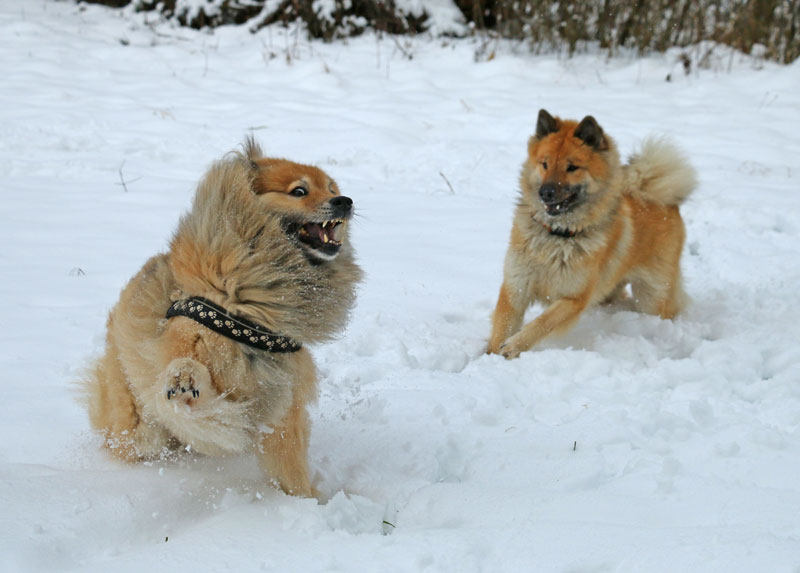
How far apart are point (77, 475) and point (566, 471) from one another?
1.83 meters

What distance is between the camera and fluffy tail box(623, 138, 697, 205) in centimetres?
466

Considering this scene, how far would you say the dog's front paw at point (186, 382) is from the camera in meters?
2.07

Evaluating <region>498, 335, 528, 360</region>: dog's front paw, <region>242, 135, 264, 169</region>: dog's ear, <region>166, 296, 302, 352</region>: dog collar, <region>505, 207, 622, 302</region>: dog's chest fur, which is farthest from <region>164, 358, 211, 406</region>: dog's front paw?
<region>505, 207, 622, 302</region>: dog's chest fur

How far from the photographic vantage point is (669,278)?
470 cm

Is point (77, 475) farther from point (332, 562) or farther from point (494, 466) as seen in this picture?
point (494, 466)

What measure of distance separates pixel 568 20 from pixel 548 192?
7094 millimetres

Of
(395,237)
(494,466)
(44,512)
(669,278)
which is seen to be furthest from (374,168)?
(44,512)

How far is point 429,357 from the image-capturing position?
12.5 ft

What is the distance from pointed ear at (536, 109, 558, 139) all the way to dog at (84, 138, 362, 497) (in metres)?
2.19

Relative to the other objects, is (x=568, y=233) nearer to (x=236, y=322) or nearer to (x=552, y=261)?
(x=552, y=261)

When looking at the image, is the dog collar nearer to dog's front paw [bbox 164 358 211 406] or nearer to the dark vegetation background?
dog's front paw [bbox 164 358 211 406]

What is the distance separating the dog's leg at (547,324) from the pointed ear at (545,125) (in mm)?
1111

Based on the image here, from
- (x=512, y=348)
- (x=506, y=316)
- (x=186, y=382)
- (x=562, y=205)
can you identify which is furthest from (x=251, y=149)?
(x=562, y=205)

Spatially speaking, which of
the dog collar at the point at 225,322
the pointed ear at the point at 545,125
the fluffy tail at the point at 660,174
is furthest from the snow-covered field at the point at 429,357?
the pointed ear at the point at 545,125
